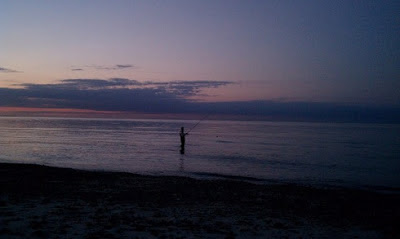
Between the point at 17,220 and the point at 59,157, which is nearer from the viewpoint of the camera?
the point at 17,220

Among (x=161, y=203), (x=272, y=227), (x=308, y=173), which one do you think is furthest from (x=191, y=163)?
(x=272, y=227)

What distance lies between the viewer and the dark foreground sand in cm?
953

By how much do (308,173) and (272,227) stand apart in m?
18.6

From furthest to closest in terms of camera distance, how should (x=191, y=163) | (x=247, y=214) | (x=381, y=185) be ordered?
(x=191, y=163) < (x=381, y=185) < (x=247, y=214)

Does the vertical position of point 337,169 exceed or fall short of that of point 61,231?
it falls short

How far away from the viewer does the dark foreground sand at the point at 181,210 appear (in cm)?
953

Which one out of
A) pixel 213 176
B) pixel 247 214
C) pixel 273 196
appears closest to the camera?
pixel 247 214

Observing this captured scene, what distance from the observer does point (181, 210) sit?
41.1ft

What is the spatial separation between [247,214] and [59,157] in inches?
1112

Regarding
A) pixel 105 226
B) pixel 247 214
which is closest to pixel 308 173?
pixel 247 214

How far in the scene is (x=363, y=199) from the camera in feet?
55.3

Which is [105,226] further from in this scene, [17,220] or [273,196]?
[273,196]

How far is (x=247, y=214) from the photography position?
12352 millimetres

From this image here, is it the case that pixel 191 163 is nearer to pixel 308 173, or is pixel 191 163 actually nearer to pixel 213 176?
pixel 213 176
